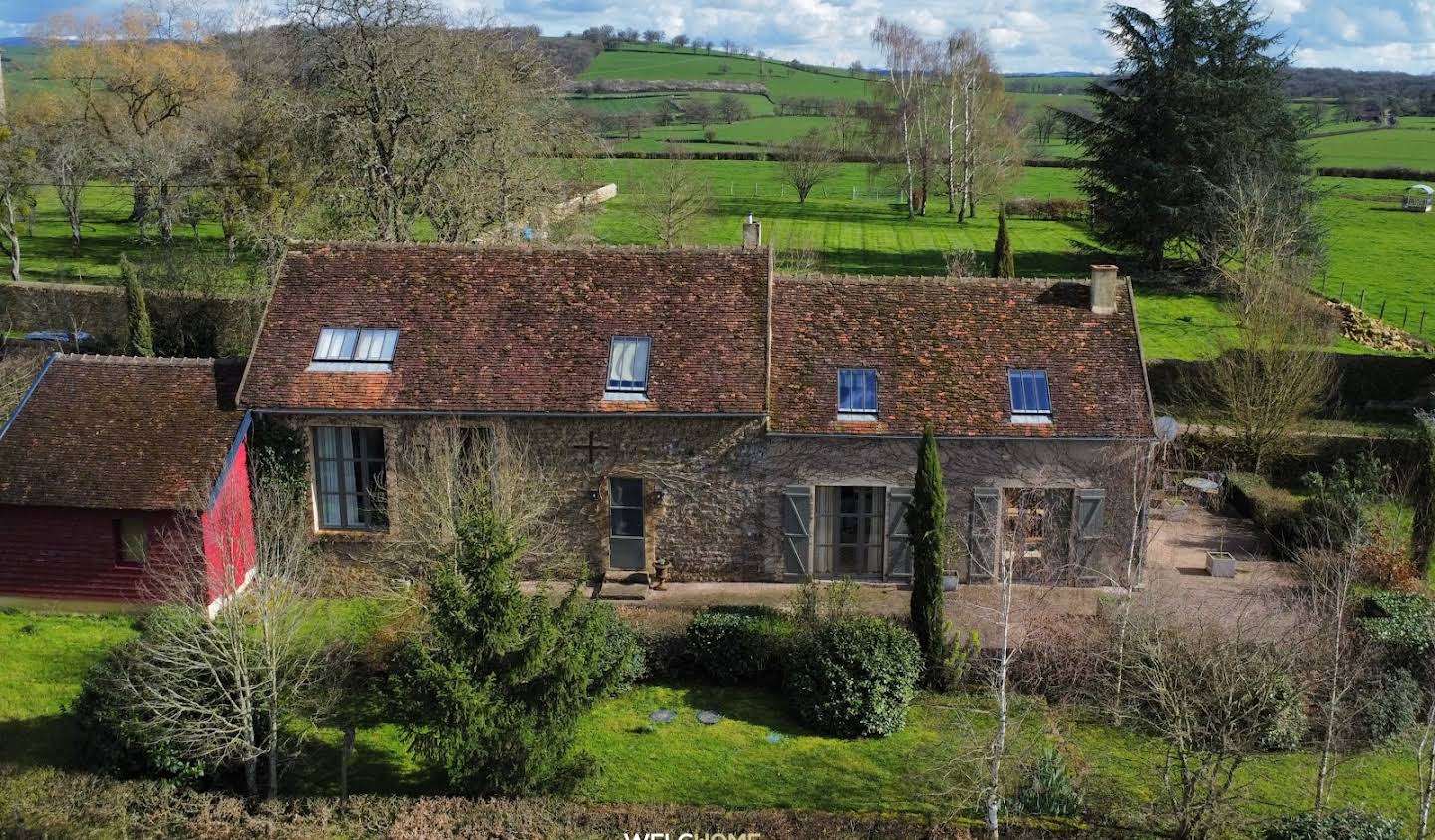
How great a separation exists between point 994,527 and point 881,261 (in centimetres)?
3403

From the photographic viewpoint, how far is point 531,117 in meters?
41.7

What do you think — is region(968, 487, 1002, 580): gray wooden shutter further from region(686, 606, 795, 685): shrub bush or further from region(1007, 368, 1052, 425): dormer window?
region(686, 606, 795, 685): shrub bush

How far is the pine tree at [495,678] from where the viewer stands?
16562 millimetres

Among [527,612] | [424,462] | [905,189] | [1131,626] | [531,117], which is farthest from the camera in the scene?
[905,189]

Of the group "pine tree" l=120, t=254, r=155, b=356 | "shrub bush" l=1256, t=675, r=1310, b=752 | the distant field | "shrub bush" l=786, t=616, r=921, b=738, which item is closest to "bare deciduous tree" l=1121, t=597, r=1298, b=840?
"shrub bush" l=1256, t=675, r=1310, b=752

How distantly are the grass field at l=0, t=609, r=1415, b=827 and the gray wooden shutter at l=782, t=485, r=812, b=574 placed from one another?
396cm

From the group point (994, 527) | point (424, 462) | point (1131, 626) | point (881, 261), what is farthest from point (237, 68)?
point (1131, 626)

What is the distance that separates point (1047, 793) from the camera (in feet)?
57.2

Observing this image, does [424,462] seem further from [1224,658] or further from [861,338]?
[1224,658]

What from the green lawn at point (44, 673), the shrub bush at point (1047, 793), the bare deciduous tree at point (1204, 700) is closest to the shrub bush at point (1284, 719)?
the bare deciduous tree at point (1204, 700)

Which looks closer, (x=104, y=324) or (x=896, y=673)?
(x=896, y=673)

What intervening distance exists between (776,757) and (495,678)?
5.05 m

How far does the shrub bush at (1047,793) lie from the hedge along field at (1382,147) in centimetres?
7428

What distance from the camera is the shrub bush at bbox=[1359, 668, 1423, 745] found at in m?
19.6
